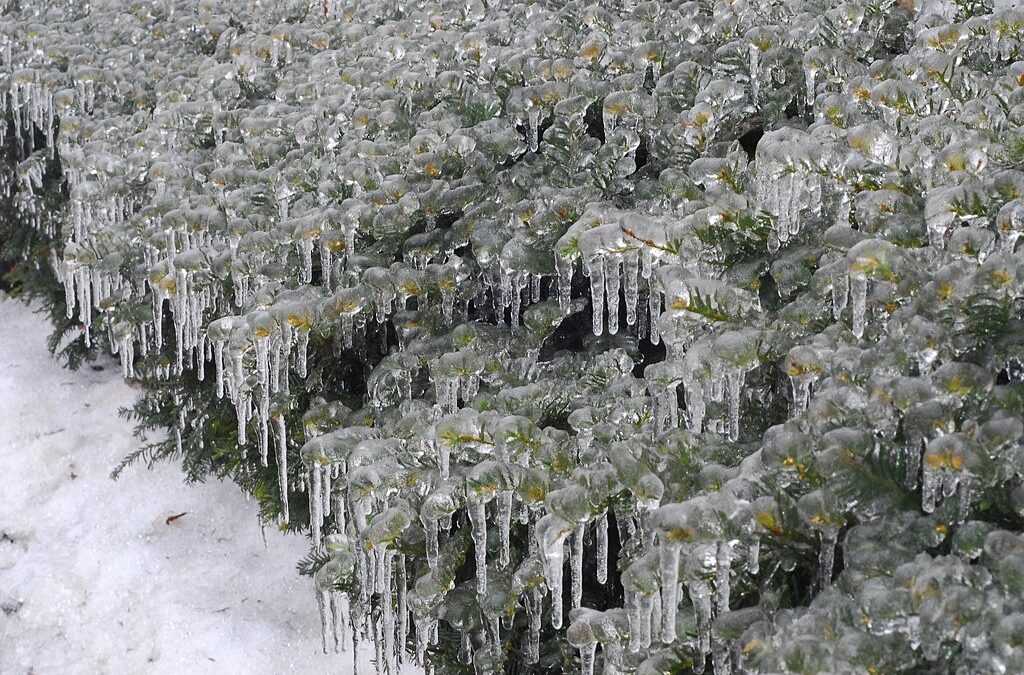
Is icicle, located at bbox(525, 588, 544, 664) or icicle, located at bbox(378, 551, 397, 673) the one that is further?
icicle, located at bbox(378, 551, 397, 673)

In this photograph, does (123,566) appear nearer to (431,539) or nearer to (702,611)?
(431,539)

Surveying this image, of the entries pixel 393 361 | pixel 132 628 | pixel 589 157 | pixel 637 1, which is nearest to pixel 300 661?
pixel 132 628

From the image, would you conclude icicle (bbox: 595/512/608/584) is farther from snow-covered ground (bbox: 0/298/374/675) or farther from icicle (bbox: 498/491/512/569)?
snow-covered ground (bbox: 0/298/374/675)

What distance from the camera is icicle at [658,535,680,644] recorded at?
1.67m

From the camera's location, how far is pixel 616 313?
252 centimetres

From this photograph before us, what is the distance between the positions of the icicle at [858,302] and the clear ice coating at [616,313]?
0.01 meters

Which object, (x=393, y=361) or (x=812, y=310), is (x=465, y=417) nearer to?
(x=393, y=361)

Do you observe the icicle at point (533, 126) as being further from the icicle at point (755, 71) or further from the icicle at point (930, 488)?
Answer: the icicle at point (930, 488)

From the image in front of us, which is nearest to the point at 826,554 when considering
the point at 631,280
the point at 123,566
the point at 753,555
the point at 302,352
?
the point at 753,555

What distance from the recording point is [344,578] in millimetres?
2561

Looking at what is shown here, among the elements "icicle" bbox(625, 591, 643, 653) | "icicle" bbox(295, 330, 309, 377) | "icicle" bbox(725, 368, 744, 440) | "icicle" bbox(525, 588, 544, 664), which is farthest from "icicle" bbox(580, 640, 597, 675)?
"icicle" bbox(295, 330, 309, 377)

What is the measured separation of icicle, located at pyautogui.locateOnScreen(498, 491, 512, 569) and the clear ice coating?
4 centimetres

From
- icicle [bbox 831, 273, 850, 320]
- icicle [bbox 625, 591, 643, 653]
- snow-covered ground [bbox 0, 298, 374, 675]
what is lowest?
snow-covered ground [bbox 0, 298, 374, 675]

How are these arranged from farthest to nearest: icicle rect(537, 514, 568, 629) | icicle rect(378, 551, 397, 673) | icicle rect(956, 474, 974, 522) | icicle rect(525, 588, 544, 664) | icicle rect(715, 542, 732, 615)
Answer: icicle rect(378, 551, 397, 673), icicle rect(525, 588, 544, 664), icicle rect(537, 514, 568, 629), icicle rect(715, 542, 732, 615), icicle rect(956, 474, 974, 522)
